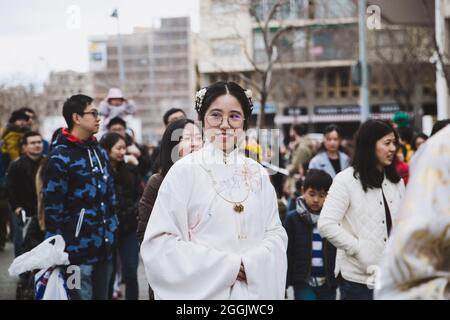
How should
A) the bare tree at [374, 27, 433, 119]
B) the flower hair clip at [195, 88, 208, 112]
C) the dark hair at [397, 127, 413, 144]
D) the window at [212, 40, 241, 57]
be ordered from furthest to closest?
the window at [212, 40, 241, 57] < the bare tree at [374, 27, 433, 119] < the dark hair at [397, 127, 413, 144] < the flower hair clip at [195, 88, 208, 112]

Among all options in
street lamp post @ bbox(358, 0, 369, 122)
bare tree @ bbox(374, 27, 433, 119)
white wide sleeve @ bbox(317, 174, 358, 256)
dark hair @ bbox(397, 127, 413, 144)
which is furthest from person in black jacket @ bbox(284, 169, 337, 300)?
bare tree @ bbox(374, 27, 433, 119)

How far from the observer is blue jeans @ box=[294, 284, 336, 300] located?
579 cm

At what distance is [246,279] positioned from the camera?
10.1 ft

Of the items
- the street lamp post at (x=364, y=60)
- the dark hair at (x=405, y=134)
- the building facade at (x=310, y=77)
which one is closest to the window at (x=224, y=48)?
the building facade at (x=310, y=77)

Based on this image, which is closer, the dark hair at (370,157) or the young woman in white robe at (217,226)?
the young woman in white robe at (217,226)

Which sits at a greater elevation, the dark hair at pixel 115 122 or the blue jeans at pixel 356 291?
the dark hair at pixel 115 122

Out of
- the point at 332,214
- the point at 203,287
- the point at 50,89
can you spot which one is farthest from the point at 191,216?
the point at 50,89

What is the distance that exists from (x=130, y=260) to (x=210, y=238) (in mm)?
3850

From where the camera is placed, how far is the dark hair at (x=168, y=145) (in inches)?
177

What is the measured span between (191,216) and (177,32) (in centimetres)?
11926

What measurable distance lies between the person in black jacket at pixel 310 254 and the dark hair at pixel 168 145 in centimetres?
156

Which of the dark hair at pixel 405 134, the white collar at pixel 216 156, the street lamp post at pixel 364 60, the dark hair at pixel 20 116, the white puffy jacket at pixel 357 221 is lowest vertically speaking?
the white puffy jacket at pixel 357 221

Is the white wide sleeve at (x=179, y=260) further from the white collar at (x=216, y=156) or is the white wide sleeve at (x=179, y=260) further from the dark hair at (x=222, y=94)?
the dark hair at (x=222, y=94)

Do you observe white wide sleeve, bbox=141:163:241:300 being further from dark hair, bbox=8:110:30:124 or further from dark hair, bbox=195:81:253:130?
dark hair, bbox=8:110:30:124
